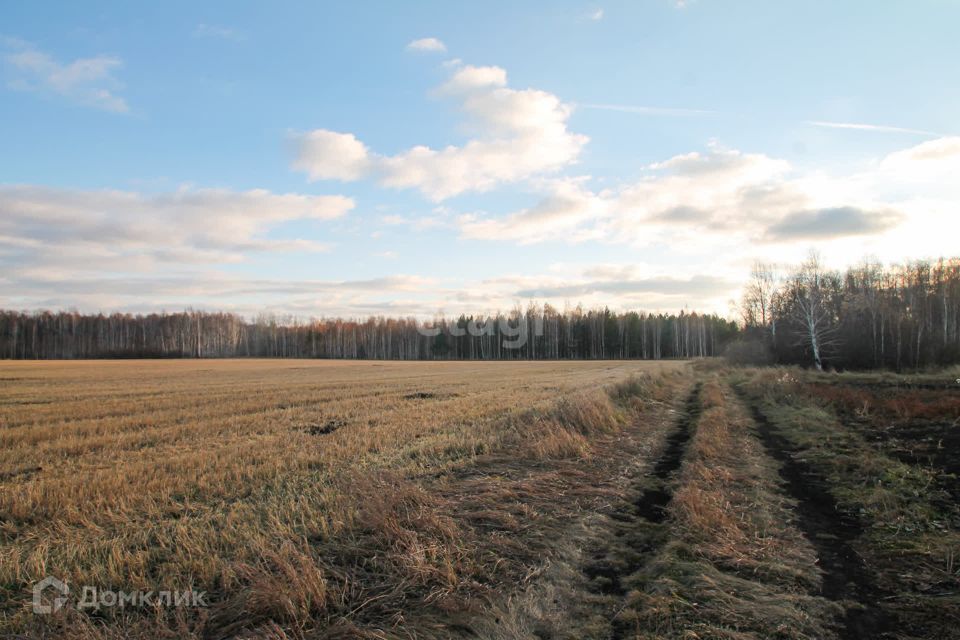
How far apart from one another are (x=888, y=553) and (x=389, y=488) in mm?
6897

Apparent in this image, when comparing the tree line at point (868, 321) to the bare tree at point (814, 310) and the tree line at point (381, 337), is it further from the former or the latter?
the tree line at point (381, 337)

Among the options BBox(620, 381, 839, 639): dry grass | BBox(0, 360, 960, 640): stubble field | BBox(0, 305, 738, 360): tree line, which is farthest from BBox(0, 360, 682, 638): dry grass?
BBox(0, 305, 738, 360): tree line

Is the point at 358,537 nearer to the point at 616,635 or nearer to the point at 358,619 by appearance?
the point at 358,619

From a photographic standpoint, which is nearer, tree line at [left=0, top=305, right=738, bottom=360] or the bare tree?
the bare tree

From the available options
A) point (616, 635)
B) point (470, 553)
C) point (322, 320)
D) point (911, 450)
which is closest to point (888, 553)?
point (616, 635)

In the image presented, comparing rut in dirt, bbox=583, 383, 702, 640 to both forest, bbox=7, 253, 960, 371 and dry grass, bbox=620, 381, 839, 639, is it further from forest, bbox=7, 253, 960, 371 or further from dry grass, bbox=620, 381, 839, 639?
forest, bbox=7, 253, 960, 371

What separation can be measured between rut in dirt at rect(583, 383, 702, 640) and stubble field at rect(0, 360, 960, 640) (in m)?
0.04

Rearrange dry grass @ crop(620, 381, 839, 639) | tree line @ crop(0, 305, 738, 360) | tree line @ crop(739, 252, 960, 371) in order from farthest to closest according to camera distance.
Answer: tree line @ crop(0, 305, 738, 360) → tree line @ crop(739, 252, 960, 371) → dry grass @ crop(620, 381, 839, 639)

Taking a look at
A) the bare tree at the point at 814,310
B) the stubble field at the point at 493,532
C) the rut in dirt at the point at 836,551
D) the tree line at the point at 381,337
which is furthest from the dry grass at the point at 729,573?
the tree line at the point at 381,337

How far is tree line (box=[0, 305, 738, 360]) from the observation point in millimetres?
122688

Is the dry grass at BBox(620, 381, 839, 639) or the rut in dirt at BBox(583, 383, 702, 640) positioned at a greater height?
the dry grass at BBox(620, 381, 839, 639)

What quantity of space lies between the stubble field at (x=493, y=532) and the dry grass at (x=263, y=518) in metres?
0.04

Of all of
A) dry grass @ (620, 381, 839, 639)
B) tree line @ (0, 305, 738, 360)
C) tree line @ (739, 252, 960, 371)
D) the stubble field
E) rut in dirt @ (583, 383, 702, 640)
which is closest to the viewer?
dry grass @ (620, 381, 839, 639)

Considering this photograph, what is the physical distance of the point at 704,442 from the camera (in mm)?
12578
